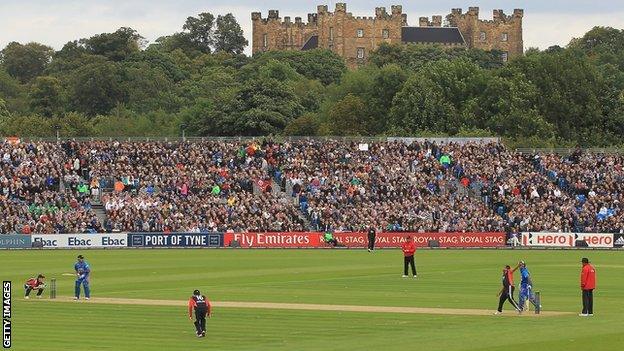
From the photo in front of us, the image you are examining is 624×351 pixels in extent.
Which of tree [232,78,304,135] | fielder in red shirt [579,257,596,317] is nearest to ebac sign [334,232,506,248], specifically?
fielder in red shirt [579,257,596,317]

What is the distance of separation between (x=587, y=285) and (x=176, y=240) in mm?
45031

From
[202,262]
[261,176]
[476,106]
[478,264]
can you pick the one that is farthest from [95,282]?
[476,106]

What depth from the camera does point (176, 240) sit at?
279 ft

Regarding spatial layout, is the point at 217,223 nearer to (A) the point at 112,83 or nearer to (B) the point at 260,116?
(B) the point at 260,116

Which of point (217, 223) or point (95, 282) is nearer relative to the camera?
point (95, 282)

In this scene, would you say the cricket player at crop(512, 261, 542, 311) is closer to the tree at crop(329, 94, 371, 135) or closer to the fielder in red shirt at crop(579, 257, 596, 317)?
the fielder in red shirt at crop(579, 257, 596, 317)

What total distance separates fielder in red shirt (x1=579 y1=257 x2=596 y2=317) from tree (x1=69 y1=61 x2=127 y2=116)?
144 metres

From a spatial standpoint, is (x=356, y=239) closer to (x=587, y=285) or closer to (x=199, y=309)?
(x=587, y=285)

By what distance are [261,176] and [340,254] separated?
1675 cm

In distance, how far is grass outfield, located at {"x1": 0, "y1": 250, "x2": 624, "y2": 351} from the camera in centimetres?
3769

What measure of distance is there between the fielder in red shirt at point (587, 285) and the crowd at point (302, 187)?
4146cm

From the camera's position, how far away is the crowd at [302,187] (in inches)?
3383

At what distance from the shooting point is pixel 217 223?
284 feet

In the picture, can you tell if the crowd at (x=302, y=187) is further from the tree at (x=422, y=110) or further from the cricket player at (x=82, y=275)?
the tree at (x=422, y=110)
